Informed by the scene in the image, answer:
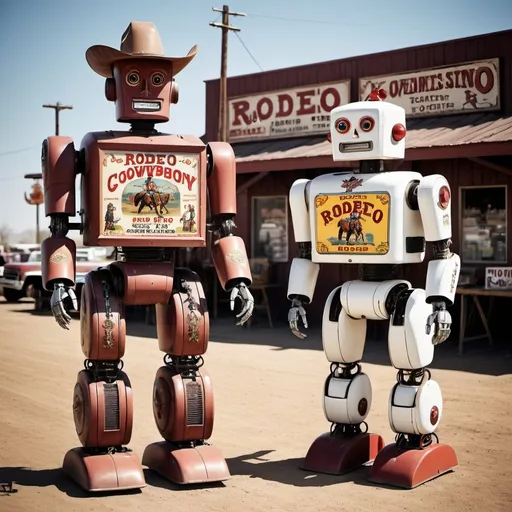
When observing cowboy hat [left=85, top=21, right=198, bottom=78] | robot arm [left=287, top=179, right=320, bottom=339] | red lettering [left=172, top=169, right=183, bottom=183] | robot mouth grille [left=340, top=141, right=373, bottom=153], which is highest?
cowboy hat [left=85, top=21, right=198, bottom=78]

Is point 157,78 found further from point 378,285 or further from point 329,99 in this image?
point 329,99

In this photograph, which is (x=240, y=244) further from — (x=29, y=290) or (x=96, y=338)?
(x=29, y=290)

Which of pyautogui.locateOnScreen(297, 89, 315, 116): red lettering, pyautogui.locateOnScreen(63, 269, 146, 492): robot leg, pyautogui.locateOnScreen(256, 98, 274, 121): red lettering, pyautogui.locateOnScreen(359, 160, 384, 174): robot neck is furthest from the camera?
pyautogui.locateOnScreen(256, 98, 274, 121): red lettering

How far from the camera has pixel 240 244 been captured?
699cm

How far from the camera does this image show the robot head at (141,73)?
6738 mm

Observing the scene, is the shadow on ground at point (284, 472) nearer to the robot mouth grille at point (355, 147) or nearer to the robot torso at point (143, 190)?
the robot torso at point (143, 190)

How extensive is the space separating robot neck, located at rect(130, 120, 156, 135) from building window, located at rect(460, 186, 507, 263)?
8.43 meters

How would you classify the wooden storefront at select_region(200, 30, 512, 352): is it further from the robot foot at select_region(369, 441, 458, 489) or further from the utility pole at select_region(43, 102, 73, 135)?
the utility pole at select_region(43, 102, 73, 135)

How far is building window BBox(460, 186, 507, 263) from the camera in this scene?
14.1 meters

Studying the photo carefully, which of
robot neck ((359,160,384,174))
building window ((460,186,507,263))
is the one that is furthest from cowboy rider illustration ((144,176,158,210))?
building window ((460,186,507,263))

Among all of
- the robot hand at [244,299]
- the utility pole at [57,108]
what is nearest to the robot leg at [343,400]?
the robot hand at [244,299]

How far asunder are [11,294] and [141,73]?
1741 cm

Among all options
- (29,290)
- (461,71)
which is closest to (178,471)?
(461,71)

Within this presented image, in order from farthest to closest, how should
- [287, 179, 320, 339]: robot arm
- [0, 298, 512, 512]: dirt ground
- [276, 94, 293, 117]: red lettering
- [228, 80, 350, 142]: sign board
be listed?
[276, 94, 293, 117]: red lettering < [228, 80, 350, 142]: sign board < [287, 179, 320, 339]: robot arm < [0, 298, 512, 512]: dirt ground
